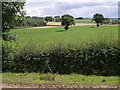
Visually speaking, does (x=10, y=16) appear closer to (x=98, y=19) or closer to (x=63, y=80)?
(x=63, y=80)

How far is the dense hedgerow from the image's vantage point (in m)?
9.03

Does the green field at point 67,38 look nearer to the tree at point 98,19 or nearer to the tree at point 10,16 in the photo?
the tree at point 10,16

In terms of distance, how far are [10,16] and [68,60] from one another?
320 cm

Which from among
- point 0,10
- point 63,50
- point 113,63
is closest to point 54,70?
point 63,50

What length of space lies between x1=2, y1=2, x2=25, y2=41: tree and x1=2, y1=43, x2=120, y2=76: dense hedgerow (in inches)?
37.9

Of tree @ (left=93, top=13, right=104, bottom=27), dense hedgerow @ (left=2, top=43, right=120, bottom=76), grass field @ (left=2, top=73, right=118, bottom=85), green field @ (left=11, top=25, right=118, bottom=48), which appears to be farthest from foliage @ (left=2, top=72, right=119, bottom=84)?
tree @ (left=93, top=13, right=104, bottom=27)

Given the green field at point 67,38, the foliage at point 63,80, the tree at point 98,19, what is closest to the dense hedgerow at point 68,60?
the green field at point 67,38

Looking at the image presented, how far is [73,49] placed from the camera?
362 inches

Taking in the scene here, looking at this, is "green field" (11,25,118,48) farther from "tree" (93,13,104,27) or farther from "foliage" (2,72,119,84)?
"tree" (93,13,104,27)

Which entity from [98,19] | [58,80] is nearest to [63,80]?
[58,80]

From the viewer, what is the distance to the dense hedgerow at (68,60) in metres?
9.03

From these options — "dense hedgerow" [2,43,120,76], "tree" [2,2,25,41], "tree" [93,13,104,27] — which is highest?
"tree" [93,13,104,27]

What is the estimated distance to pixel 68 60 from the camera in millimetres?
9258

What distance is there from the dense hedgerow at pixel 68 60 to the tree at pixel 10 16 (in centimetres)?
96
